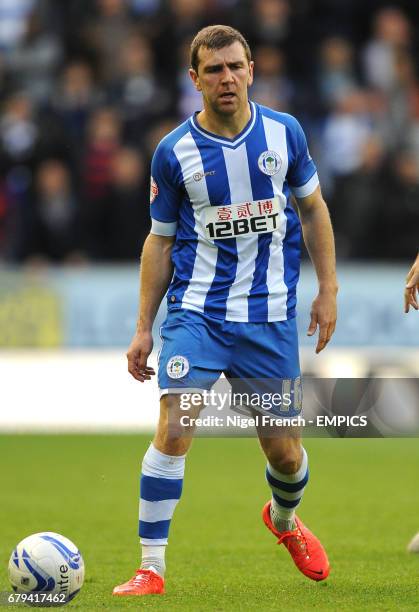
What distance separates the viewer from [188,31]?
14844mm

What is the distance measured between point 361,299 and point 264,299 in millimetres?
7529

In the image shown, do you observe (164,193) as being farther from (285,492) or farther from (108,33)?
(108,33)

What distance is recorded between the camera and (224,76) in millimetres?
5500

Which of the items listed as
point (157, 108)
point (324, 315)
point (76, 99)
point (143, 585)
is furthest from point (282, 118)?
point (76, 99)

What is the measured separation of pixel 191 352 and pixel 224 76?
1.17 m

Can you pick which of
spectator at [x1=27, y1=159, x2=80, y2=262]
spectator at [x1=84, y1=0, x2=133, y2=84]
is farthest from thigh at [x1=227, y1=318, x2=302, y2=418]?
spectator at [x1=84, y1=0, x2=133, y2=84]

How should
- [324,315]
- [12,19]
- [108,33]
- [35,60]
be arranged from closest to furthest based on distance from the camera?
1. [324,315]
2. [108,33]
3. [35,60]
4. [12,19]

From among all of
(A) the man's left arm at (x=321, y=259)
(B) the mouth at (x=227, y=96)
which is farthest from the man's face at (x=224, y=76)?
(A) the man's left arm at (x=321, y=259)

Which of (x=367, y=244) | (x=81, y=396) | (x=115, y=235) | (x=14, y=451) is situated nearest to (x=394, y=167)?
(x=367, y=244)

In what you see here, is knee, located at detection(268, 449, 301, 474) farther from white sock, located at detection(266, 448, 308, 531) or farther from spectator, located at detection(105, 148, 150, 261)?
spectator, located at detection(105, 148, 150, 261)

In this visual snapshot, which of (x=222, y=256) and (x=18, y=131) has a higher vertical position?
(x=222, y=256)

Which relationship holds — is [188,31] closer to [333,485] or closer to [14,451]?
[14,451]

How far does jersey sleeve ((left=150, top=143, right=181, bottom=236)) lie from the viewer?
5633 millimetres

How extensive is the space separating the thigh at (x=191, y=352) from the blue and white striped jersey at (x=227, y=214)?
6 cm
